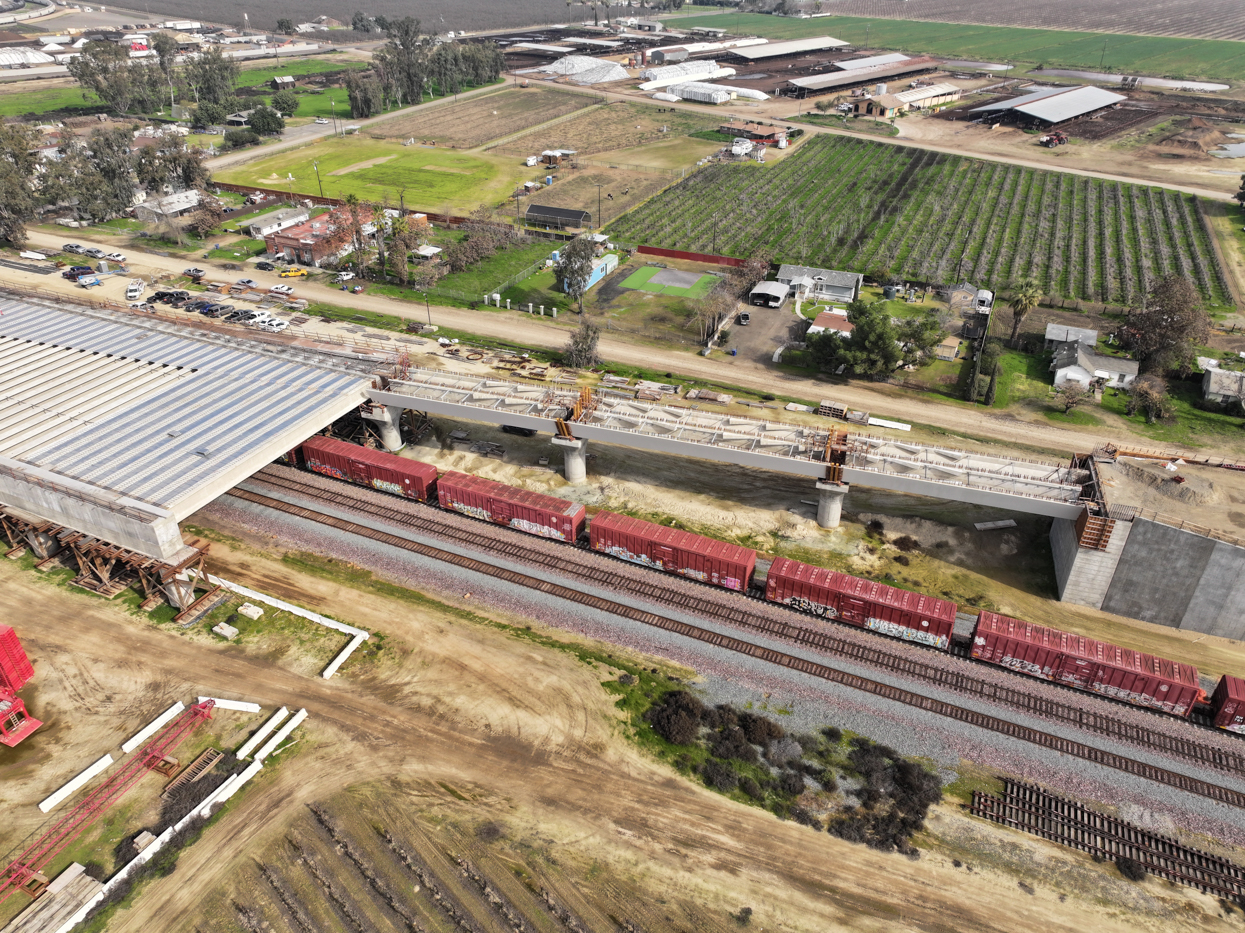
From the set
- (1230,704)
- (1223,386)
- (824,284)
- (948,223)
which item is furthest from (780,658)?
(948,223)

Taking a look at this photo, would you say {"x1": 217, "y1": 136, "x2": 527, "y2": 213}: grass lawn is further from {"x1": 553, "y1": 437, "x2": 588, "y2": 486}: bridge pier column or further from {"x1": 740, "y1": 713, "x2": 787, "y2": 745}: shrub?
{"x1": 740, "y1": 713, "x2": 787, "y2": 745}: shrub

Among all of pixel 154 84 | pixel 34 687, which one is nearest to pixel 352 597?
pixel 34 687

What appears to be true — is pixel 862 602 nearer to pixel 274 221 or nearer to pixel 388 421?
pixel 388 421

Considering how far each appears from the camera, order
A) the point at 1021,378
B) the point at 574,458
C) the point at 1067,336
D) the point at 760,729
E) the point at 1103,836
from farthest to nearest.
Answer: the point at 1067,336 < the point at 1021,378 < the point at 574,458 < the point at 760,729 < the point at 1103,836

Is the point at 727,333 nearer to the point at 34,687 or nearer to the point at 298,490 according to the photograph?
the point at 298,490

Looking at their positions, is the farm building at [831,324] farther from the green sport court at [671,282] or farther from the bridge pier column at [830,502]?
the bridge pier column at [830,502]

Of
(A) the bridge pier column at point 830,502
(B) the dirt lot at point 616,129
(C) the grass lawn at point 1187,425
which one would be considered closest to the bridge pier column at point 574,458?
(A) the bridge pier column at point 830,502

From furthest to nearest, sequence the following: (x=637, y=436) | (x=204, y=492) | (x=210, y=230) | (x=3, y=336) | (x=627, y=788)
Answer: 1. (x=210, y=230)
2. (x=3, y=336)
3. (x=637, y=436)
4. (x=204, y=492)
5. (x=627, y=788)

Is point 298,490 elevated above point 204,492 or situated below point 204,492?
below
